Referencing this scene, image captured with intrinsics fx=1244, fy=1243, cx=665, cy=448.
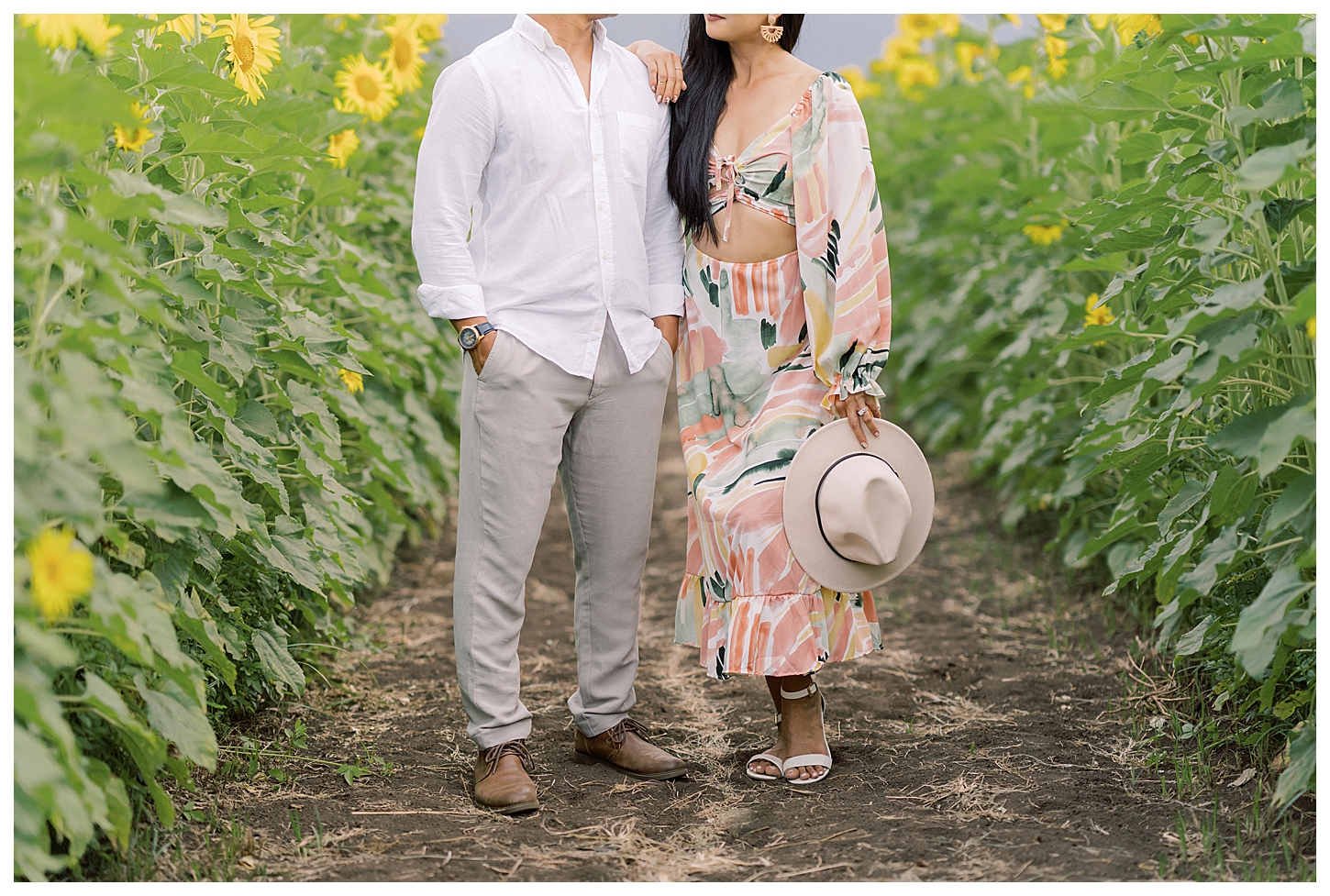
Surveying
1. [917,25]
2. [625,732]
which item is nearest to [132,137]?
[625,732]

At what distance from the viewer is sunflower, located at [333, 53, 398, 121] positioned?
12.4 ft

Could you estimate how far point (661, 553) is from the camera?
16.6ft

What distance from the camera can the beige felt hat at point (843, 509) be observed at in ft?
8.68

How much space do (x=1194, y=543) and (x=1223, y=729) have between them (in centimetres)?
61

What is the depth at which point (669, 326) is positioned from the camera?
2.82 meters

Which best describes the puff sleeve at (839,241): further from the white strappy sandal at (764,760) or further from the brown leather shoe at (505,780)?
the brown leather shoe at (505,780)

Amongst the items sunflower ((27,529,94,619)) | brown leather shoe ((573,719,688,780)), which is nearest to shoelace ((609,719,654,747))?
brown leather shoe ((573,719,688,780))

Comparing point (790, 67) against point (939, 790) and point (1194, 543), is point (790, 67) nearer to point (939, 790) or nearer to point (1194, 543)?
point (1194, 543)

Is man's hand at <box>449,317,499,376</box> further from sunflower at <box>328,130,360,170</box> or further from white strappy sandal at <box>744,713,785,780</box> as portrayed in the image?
sunflower at <box>328,130,360,170</box>

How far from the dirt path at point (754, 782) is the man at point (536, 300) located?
193 millimetres

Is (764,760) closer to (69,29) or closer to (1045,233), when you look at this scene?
(69,29)

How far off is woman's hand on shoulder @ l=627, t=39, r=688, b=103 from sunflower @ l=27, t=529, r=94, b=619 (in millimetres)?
1628

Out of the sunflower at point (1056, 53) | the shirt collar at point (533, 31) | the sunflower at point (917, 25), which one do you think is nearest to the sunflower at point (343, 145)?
the shirt collar at point (533, 31)

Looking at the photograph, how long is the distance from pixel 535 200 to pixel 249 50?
0.77m
